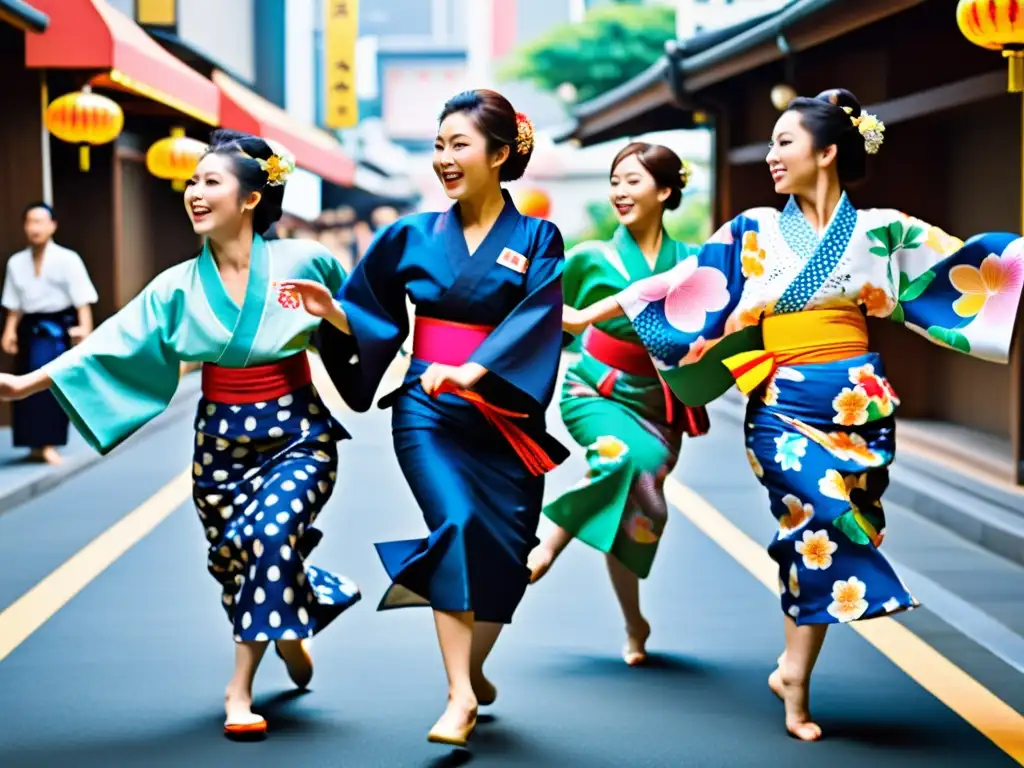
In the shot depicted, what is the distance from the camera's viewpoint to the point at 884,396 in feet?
19.4

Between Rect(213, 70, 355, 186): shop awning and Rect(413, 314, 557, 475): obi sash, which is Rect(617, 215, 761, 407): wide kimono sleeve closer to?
Rect(413, 314, 557, 475): obi sash

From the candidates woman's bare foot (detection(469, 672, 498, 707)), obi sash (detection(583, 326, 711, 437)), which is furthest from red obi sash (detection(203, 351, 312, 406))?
obi sash (detection(583, 326, 711, 437))

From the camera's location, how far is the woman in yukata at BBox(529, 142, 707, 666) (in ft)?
22.5

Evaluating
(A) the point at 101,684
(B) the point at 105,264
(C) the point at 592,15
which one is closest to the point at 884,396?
(A) the point at 101,684

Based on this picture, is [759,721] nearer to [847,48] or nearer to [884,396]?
[884,396]

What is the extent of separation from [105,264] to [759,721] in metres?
15.2

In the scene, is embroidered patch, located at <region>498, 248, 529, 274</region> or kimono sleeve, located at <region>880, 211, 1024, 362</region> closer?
embroidered patch, located at <region>498, 248, 529, 274</region>

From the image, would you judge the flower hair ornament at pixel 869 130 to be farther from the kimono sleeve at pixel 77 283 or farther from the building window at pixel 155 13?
the building window at pixel 155 13

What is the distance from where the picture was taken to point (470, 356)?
18.9 feet

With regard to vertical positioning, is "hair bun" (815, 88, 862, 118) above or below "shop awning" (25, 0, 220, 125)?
below

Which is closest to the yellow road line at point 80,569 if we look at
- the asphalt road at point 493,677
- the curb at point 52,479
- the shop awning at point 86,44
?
the asphalt road at point 493,677

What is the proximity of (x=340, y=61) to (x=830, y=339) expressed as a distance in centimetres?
3814

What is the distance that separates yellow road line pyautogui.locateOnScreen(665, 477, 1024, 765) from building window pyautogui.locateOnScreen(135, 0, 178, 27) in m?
13.5

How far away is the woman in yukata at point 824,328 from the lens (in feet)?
19.0
